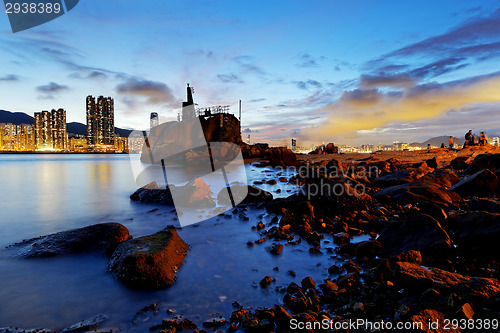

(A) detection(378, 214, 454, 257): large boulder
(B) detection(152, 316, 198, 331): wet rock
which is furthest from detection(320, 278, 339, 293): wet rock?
(B) detection(152, 316, 198, 331): wet rock

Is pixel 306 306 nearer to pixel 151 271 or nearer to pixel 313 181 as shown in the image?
pixel 151 271

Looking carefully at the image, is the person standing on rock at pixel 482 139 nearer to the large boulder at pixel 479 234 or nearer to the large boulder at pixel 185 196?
the large boulder at pixel 479 234

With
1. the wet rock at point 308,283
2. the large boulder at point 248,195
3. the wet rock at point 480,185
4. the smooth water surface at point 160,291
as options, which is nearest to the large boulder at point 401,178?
the wet rock at point 480,185

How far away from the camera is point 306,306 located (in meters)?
3.76

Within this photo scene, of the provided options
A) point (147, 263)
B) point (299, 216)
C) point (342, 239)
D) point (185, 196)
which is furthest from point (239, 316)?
point (185, 196)

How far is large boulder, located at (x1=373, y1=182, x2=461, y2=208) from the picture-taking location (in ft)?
29.1

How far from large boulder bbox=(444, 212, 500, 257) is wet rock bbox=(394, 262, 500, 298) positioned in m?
1.84

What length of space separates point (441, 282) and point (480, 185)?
31.3 feet

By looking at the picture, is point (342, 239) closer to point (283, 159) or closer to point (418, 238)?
point (418, 238)

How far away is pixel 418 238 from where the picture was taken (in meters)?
5.21

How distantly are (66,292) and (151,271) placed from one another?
1.75 meters

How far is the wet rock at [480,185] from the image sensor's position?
9.93m

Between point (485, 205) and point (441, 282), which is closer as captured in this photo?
point (441, 282)

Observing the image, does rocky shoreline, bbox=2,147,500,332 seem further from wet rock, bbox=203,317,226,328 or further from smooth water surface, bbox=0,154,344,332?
smooth water surface, bbox=0,154,344,332
